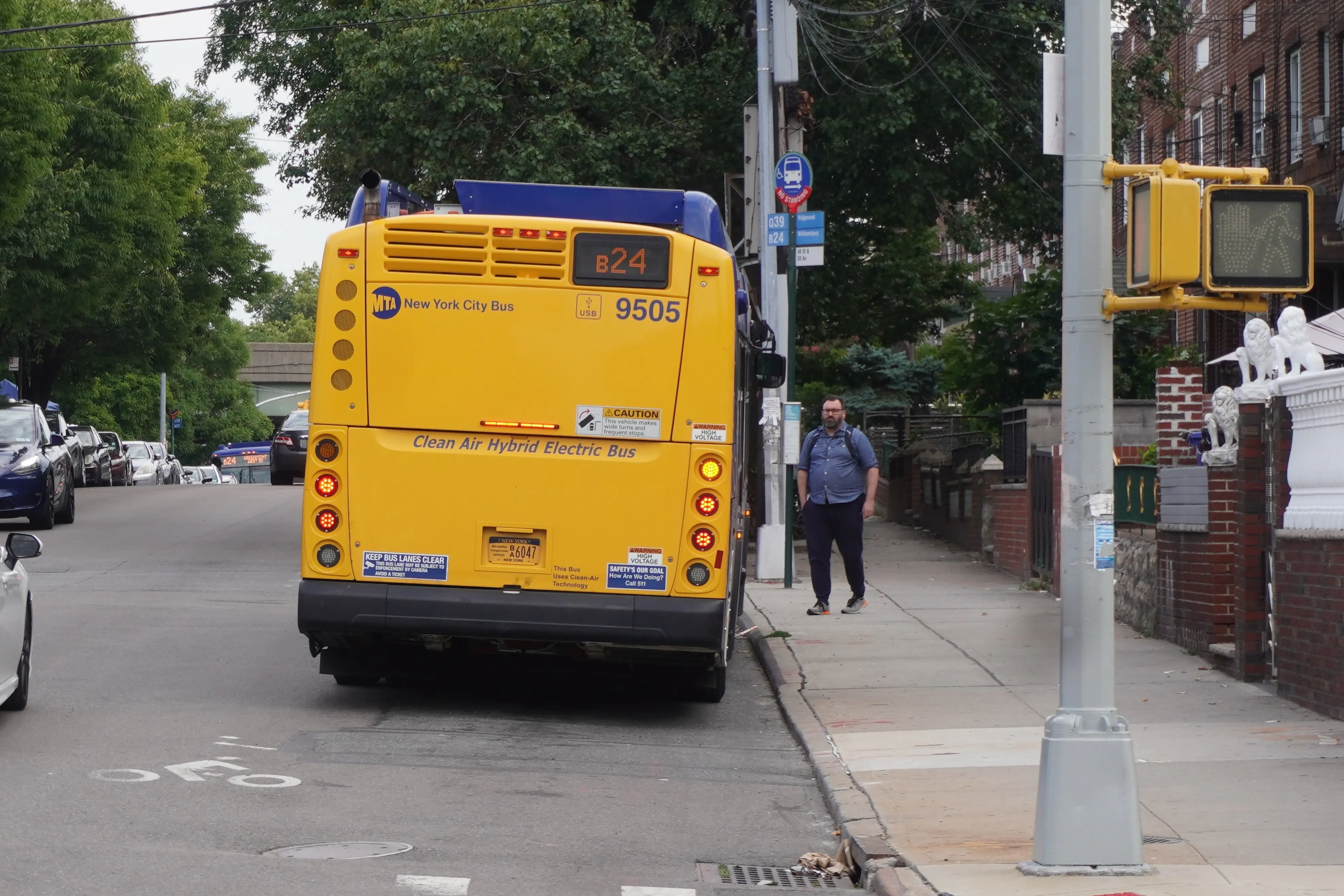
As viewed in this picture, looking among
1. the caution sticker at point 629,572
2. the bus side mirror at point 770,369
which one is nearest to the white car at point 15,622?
the caution sticker at point 629,572

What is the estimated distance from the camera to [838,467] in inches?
591

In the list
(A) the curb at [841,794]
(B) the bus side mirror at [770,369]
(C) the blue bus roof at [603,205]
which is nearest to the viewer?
(A) the curb at [841,794]

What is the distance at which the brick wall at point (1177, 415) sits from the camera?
15.9m

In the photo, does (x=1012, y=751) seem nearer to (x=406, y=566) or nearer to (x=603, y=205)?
(x=406, y=566)

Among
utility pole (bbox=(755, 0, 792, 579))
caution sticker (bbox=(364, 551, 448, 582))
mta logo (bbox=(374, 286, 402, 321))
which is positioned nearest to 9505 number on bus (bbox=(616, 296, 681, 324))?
mta logo (bbox=(374, 286, 402, 321))

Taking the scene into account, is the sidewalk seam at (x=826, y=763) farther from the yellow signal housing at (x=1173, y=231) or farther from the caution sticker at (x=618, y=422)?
the yellow signal housing at (x=1173, y=231)

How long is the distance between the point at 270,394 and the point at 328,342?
90464 mm

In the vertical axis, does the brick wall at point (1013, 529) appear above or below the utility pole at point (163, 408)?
below

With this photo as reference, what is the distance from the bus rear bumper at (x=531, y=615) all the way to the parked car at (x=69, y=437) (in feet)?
53.2

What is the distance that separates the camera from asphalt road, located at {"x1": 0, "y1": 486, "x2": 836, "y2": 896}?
21.5 feet

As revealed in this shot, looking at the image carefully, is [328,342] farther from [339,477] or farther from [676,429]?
[676,429]

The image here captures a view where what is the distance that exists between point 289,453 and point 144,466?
60.3 ft

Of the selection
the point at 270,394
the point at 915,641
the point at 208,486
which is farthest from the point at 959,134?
the point at 270,394

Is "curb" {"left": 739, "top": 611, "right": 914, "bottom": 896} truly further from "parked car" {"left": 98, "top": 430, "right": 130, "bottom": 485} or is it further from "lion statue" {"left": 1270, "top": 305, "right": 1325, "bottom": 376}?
"parked car" {"left": 98, "top": 430, "right": 130, "bottom": 485}
